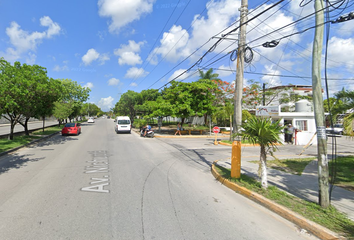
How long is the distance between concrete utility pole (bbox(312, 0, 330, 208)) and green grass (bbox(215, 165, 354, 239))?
0.26 metres

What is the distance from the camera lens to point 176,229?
148 inches

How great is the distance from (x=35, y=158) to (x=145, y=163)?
216 inches

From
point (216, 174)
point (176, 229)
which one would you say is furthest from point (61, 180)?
point (216, 174)

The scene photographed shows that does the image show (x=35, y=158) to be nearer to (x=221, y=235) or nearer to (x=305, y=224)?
(x=221, y=235)

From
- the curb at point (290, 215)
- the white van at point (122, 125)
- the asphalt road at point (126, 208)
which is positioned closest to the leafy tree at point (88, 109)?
the white van at point (122, 125)

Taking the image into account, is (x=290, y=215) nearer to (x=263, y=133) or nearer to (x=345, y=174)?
(x=263, y=133)

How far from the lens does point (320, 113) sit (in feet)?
15.6

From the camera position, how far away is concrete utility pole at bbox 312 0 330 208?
4629 mm

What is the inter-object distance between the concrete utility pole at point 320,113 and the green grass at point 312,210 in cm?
26

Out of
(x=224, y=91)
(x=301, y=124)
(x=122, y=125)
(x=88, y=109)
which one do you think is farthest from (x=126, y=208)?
(x=88, y=109)

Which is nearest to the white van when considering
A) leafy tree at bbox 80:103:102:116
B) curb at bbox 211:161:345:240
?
curb at bbox 211:161:345:240

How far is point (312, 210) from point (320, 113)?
2083 mm

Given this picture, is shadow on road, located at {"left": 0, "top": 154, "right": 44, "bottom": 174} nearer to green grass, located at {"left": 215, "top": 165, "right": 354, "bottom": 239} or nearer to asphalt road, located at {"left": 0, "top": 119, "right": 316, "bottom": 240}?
asphalt road, located at {"left": 0, "top": 119, "right": 316, "bottom": 240}

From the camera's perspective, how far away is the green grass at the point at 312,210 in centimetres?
380
